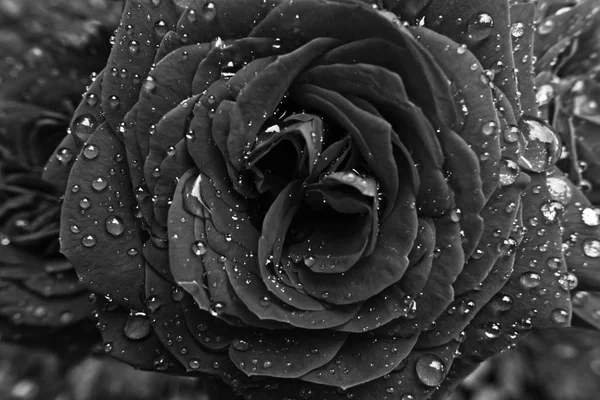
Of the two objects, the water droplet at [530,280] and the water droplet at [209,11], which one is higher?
the water droplet at [209,11]

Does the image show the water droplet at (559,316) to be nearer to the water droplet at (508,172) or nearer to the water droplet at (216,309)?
the water droplet at (508,172)

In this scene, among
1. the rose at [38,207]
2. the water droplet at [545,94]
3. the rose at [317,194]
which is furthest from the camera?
the rose at [38,207]

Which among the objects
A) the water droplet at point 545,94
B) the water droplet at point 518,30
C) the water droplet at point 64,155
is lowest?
the water droplet at point 545,94

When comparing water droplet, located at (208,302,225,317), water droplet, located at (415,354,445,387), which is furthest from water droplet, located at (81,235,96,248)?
water droplet, located at (415,354,445,387)

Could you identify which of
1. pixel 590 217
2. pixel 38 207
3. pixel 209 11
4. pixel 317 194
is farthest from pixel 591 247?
pixel 38 207

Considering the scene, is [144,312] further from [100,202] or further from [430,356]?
[430,356]

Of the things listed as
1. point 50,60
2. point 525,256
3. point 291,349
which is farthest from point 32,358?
point 525,256

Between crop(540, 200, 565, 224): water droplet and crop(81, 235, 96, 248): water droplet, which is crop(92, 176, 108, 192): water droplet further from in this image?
crop(540, 200, 565, 224): water droplet

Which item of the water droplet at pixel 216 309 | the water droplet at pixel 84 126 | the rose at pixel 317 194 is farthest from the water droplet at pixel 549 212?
the water droplet at pixel 84 126
